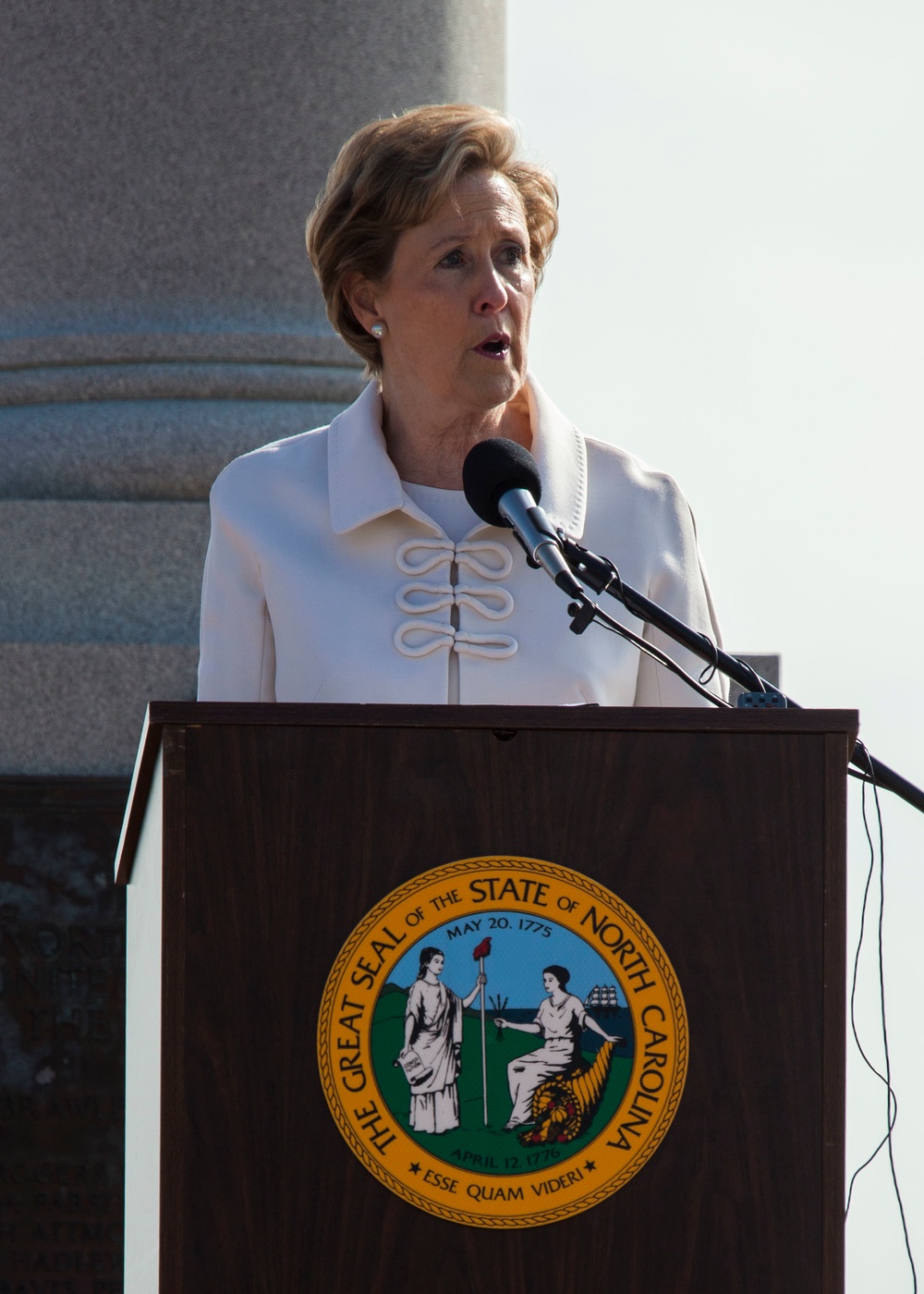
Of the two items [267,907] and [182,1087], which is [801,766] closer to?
[267,907]

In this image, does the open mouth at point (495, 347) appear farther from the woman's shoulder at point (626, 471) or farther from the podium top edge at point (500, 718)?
the podium top edge at point (500, 718)

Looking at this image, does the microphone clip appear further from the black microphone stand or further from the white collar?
the white collar

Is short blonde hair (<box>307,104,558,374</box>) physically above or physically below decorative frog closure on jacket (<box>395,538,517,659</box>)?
above

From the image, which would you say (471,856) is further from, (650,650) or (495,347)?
(495,347)

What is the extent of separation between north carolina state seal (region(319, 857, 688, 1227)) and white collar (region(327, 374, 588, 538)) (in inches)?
44.9

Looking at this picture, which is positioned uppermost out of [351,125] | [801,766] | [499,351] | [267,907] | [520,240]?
[351,125]

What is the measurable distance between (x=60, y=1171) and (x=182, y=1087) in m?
2.63

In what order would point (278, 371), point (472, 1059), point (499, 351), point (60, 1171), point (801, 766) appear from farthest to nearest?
point (278, 371), point (60, 1171), point (499, 351), point (801, 766), point (472, 1059)

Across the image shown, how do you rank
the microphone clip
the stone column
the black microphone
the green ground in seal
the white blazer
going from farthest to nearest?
the stone column < the white blazer < the black microphone < the microphone clip < the green ground in seal

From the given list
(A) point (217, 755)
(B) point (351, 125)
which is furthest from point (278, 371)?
(A) point (217, 755)

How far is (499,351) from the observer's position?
3.03 m

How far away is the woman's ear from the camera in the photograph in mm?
3309

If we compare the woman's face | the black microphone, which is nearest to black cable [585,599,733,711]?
the black microphone

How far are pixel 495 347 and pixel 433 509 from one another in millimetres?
281
